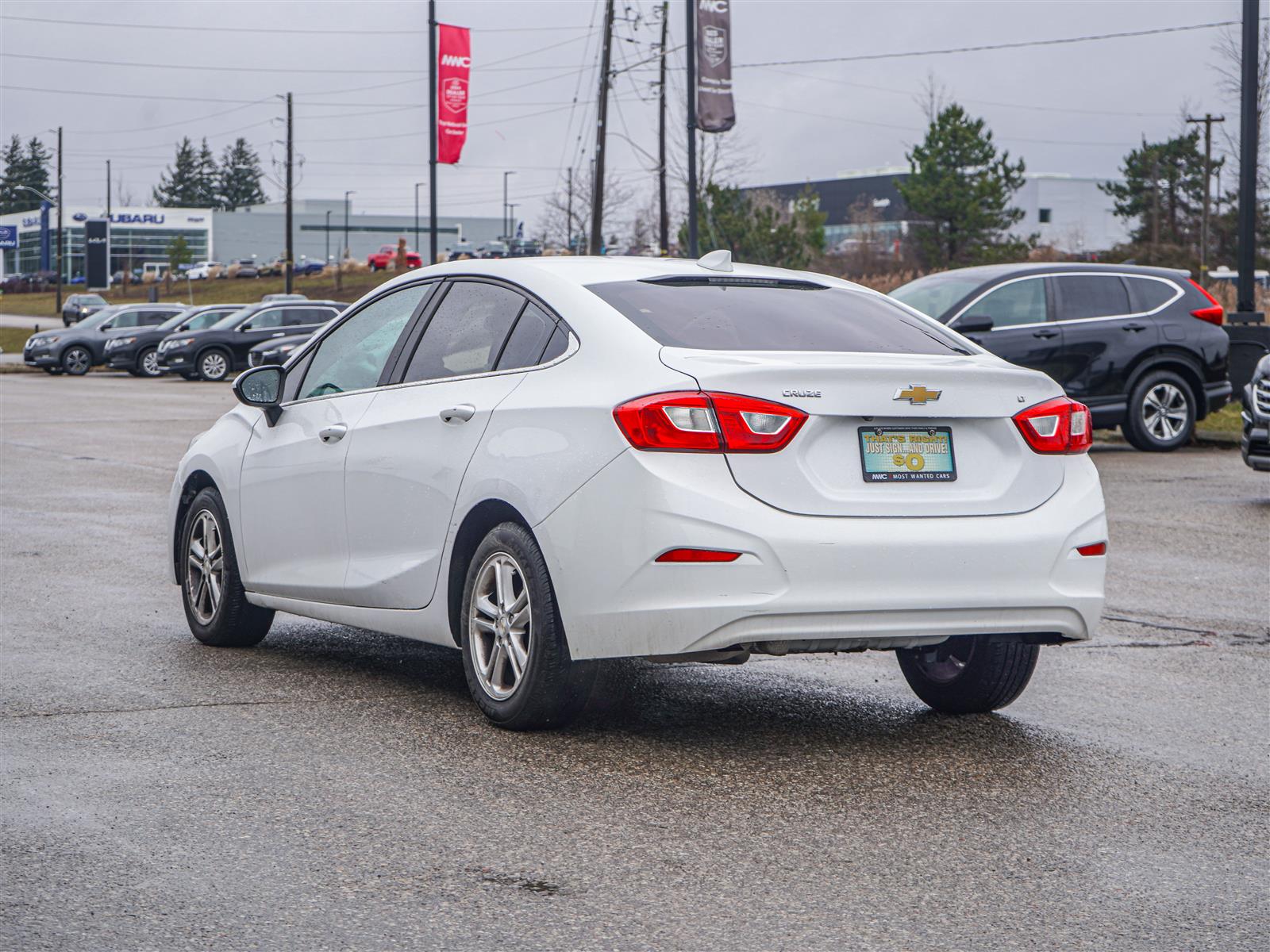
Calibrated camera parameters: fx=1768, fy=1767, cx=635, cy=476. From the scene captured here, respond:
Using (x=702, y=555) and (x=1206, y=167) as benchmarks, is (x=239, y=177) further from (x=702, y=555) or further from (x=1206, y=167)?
(x=702, y=555)

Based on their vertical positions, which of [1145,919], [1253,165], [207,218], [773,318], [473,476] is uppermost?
[207,218]

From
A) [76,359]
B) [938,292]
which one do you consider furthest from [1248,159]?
[76,359]

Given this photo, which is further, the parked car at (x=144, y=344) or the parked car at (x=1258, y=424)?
the parked car at (x=144, y=344)

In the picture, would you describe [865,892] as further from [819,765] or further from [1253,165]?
[1253,165]

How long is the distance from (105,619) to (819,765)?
3.94 m

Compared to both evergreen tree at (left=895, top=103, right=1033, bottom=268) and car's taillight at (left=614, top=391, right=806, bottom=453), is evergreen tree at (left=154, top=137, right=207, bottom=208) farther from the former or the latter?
car's taillight at (left=614, top=391, right=806, bottom=453)

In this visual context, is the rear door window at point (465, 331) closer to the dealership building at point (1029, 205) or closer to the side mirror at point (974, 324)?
the side mirror at point (974, 324)

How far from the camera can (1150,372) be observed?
18188mm

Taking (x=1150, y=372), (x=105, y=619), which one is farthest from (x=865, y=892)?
(x=1150, y=372)

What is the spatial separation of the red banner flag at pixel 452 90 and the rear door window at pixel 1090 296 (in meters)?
28.9

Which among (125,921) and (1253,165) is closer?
Result: (125,921)

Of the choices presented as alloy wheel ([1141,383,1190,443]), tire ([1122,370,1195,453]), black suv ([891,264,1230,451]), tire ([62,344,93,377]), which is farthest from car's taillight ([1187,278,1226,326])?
tire ([62,344,93,377])

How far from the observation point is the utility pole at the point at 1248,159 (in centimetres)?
2177

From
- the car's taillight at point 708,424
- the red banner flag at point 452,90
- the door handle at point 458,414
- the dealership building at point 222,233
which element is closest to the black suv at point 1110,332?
the door handle at point 458,414
